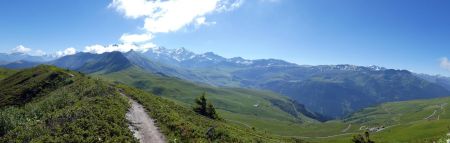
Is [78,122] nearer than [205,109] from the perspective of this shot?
Yes

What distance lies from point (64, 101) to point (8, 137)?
2641cm

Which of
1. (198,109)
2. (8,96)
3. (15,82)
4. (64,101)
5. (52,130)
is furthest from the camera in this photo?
(15,82)

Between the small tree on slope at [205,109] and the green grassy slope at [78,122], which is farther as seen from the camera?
the small tree on slope at [205,109]

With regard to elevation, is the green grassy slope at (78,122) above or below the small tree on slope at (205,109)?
above

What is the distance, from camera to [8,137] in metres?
52.0

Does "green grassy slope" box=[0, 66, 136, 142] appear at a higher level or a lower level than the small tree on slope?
higher

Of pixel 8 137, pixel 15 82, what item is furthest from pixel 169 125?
pixel 15 82

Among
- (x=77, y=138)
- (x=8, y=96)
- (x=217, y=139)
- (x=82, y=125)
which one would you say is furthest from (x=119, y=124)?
(x=8, y=96)

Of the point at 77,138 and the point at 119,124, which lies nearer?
the point at 77,138

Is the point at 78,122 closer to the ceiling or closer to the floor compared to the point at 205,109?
closer to the ceiling

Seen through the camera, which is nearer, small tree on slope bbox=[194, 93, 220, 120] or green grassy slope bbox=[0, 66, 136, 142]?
green grassy slope bbox=[0, 66, 136, 142]

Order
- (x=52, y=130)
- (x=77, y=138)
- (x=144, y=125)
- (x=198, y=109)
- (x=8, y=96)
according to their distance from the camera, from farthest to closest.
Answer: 1. (x=8, y=96)
2. (x=198, y=109)
3. (x=144, y=125)
4. (x=52, y=130)
5. (x=77, y=138)

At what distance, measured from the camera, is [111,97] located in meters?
72.4

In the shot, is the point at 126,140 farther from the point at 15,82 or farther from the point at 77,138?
the point at 15,82
